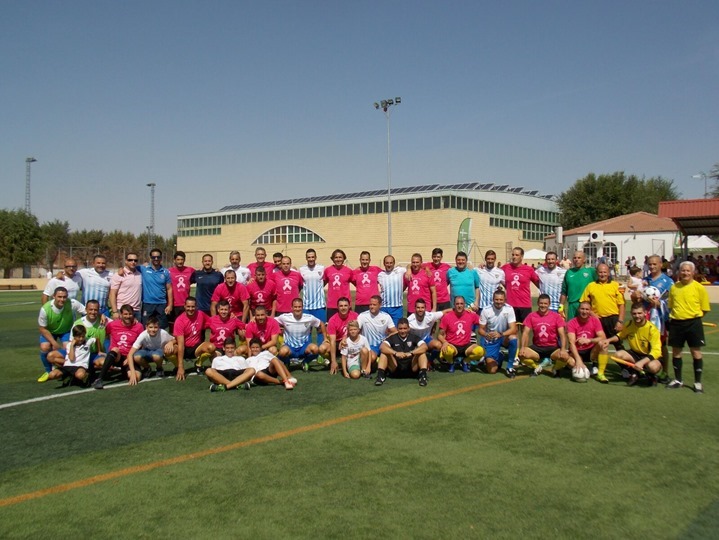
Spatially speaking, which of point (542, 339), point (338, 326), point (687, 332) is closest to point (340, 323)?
point (338, 326)

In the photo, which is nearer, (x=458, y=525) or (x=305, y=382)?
(x=458, y=525)

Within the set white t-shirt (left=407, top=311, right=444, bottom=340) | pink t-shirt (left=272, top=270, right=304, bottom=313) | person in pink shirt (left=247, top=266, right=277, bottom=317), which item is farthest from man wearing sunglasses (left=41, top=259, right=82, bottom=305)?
white t-shirt (left=407, top=311, right=444, bottom=340)

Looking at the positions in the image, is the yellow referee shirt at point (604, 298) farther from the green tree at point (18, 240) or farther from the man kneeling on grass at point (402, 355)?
the green tree at point (18, 240)

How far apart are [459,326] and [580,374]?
1.94m

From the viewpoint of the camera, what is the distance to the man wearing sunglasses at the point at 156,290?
9734 millimetres

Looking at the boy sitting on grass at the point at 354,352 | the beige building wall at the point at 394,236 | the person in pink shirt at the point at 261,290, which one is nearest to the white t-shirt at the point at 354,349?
the boy sitting on grass at the point at 354,352

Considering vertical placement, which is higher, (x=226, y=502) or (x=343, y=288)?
(x=343, y=288)

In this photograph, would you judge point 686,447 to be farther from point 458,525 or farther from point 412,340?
point 412,340

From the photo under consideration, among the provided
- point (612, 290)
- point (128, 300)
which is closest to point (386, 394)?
point (612, 290)

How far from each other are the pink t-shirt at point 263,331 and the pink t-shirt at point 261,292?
97 centimetres

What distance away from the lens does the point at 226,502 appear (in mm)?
4172

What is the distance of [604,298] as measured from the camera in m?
9.00

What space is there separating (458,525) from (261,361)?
4.76m

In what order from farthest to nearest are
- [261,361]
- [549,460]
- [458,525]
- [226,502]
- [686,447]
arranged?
[261,361] < [686,447] < [549,460] < [226,502] < [458,525]
